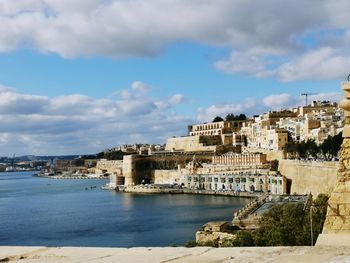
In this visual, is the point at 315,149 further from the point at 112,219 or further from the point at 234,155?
the point at 112,219

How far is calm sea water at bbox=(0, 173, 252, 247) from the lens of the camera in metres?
18.2

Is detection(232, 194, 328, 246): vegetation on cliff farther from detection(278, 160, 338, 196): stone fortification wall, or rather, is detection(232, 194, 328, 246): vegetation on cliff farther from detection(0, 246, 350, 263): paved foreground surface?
detection(278, 160, 338, 196): stone fortification wall

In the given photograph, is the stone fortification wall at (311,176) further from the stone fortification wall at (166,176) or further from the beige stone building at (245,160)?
the stone fortification wall at (166,176)

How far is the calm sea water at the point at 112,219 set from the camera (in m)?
18.2

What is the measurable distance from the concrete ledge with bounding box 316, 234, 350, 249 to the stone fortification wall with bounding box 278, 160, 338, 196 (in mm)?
18485

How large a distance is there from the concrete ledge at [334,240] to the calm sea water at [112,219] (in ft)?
43.6

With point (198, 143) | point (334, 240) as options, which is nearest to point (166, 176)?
point (198, 143)

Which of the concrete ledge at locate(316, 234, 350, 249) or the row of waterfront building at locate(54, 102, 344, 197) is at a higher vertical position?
the row of waterfront building at locate(54, 102, 344, 197)

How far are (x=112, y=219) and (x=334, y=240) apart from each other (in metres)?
21.8

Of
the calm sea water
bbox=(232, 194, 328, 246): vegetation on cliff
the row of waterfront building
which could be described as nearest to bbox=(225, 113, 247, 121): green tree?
the row of waterfront building

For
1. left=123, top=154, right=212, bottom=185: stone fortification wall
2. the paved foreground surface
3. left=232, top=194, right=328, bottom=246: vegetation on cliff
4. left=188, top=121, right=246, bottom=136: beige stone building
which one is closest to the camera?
the paved foreground surface

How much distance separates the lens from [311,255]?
2320mm

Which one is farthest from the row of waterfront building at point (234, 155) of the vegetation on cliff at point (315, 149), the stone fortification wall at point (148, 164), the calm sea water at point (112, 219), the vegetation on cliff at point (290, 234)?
the vegetation on cliff at point (290, 234)

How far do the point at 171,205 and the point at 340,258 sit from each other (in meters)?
27.9
